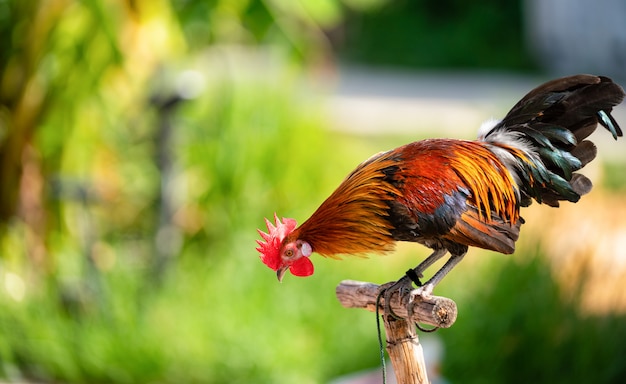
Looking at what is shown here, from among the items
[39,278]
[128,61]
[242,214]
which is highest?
[128,61]

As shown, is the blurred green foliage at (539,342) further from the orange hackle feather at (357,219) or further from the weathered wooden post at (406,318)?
the orange hackle feather at (357,219)

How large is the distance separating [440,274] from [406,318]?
184 mm

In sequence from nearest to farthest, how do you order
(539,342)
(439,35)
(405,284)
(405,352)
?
(405,284) < (405,352) < (539,342) < (439,35)

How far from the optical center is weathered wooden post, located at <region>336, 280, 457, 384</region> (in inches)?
70.0

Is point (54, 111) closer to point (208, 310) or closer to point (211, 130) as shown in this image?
point (211, 130)

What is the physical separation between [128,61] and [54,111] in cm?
55

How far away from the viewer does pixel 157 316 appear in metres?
4.52

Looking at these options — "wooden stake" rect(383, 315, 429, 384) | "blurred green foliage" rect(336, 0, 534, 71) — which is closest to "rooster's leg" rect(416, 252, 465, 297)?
"wooden stake" rect(383, 315, 429, 384)

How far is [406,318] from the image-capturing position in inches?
73.3

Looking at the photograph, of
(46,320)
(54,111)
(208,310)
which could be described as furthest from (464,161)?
(54,111)

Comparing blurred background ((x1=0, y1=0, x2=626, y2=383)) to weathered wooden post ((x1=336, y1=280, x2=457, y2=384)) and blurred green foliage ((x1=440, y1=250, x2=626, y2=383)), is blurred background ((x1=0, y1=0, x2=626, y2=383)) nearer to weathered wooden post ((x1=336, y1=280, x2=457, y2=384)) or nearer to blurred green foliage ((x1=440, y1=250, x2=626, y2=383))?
blurred green foliage ((x1=440, y1=250, x2=626, y2=383))

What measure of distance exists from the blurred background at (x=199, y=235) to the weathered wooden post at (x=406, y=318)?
1386 millimetres

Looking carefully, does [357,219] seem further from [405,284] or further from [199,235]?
[199,235]

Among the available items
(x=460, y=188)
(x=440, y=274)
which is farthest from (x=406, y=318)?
(x=460, y=188)
